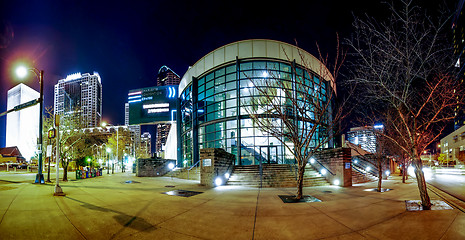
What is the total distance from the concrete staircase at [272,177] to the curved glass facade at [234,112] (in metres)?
4.56

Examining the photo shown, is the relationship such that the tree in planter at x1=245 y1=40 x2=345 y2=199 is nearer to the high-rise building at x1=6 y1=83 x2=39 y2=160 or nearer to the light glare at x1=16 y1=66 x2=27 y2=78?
the light glare at x1=16 y1=66 x2=27 y2=78

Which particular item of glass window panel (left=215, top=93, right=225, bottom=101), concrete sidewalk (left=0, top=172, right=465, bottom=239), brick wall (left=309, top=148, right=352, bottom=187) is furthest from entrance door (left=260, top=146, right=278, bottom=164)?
concrete sidewalk (left=0, top=172, right=465, bottom=239)

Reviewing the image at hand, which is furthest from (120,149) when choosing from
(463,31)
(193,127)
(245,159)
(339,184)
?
(463,31)

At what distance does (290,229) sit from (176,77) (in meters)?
197

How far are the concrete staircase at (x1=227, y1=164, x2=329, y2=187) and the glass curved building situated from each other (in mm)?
5307

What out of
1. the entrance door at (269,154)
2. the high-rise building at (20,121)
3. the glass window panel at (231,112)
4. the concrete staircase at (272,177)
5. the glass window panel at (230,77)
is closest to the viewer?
the concrete staircase at (272,177)

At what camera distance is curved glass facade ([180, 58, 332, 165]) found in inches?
979

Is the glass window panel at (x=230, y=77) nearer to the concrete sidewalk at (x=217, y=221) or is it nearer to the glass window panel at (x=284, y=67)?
the glass window panel at (x=284, y=67)

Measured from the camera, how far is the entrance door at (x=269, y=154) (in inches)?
972

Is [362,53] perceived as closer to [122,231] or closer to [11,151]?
[122,231]

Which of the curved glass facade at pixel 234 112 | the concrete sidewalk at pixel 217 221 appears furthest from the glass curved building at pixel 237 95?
the concrete sidewalk at pixel 217 221

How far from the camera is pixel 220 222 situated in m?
6.21

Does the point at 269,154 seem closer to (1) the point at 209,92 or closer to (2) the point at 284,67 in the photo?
(2) the point at 284,67

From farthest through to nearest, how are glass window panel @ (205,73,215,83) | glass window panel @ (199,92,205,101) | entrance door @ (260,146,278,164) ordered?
glass window panel @ (199,92,205,101), glass window panel @ (205,73,215,83), entrance door @ (260,146,278,164)
